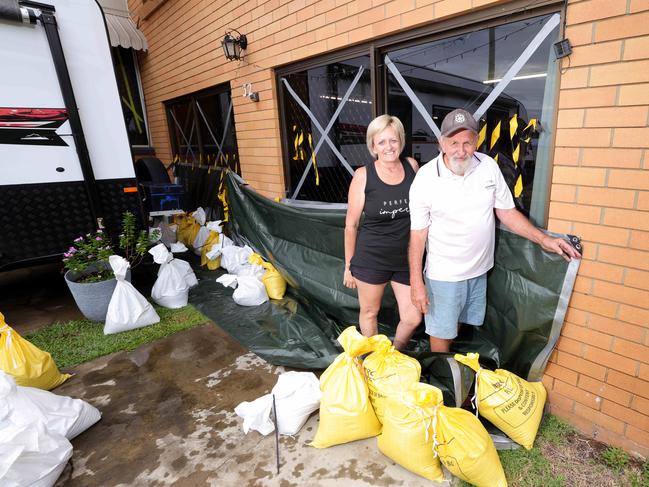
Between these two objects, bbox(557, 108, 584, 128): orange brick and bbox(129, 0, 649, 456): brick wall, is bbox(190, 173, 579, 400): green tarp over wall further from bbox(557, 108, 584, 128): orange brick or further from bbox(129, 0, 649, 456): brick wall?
bbox(557, 108, 584, 128): orange brick

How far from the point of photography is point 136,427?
2436 mm

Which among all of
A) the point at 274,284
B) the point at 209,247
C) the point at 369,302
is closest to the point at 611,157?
the point at 369,302

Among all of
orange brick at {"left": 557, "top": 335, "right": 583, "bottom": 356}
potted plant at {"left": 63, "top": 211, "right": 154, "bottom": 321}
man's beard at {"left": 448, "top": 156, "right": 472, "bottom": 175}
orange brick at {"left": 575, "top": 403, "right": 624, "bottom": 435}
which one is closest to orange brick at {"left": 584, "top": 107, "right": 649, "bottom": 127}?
man's beard at {"left": 448, "top": 156, "right": 472, "bottom": 175}

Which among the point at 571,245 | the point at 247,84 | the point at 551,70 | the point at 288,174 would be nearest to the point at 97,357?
the point at 288,174

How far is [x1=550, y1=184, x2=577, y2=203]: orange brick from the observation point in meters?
1.99

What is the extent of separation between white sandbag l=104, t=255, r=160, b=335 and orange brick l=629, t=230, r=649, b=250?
3.61m

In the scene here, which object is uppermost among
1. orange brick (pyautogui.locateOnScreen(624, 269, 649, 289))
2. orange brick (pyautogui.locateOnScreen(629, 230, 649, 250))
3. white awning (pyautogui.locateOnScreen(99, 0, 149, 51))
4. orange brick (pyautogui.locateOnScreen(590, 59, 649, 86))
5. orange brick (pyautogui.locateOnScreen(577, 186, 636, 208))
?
white awning (pyautogui.locateOnScreen(99, 0, 149, 51))

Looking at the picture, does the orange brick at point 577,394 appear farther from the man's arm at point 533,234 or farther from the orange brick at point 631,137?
the orange brick at point 631,137

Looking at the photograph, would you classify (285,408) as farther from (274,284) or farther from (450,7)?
(450,7)

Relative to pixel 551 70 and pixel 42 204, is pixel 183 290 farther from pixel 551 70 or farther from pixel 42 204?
pixel 551 70

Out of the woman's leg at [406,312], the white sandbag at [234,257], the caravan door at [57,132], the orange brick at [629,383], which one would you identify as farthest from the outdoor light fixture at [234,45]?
the orange brick at [629,383]

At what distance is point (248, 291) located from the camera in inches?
154

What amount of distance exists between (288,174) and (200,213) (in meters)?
2.11

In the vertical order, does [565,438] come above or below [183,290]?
below
